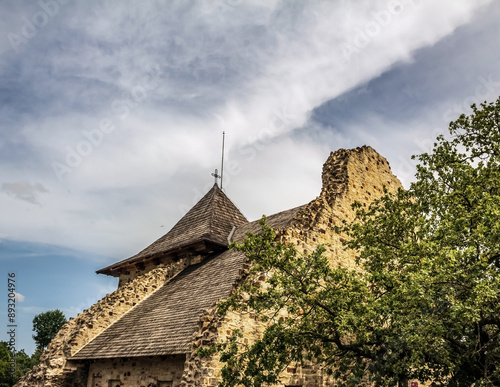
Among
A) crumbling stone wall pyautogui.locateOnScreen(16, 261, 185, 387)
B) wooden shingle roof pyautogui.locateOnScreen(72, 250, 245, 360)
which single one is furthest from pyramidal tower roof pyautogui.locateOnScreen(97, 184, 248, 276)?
crumbling stone wall pyautogui.locateOnScreen(16, 261, 185, 387)

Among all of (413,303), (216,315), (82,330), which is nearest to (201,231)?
(82,330)

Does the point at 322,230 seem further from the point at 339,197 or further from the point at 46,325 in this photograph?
the point at 46,325

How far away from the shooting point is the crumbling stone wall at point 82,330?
1436 centimetres

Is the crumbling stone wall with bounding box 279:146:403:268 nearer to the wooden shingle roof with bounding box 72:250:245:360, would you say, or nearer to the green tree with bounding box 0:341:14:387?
the wooden shingle roof with bounding box 72:250:245:360

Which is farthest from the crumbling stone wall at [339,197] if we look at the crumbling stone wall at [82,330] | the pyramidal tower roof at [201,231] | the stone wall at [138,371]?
the crumbling stone wall at [82,330]

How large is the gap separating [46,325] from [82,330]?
40.0m

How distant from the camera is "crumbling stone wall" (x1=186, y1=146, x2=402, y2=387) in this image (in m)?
9.66

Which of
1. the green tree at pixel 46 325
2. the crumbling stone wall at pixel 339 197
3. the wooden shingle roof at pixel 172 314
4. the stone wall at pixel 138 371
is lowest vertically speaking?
the stone wall at pixel 138 371

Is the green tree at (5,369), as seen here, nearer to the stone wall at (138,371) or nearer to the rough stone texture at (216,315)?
the rough stone texture at (216,315)

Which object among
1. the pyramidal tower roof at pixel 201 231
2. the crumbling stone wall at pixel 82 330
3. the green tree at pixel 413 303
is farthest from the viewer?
the pyramidal tower roof at pixel 201 231

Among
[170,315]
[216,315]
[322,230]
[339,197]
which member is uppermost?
[339,197]

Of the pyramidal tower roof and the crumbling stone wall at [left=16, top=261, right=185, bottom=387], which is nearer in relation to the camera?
the crumbling stone wall at [left=16, top=261, right=185, bottom=387]

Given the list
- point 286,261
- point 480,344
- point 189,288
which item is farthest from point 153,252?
point 480,344

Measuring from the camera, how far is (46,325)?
164 feet
